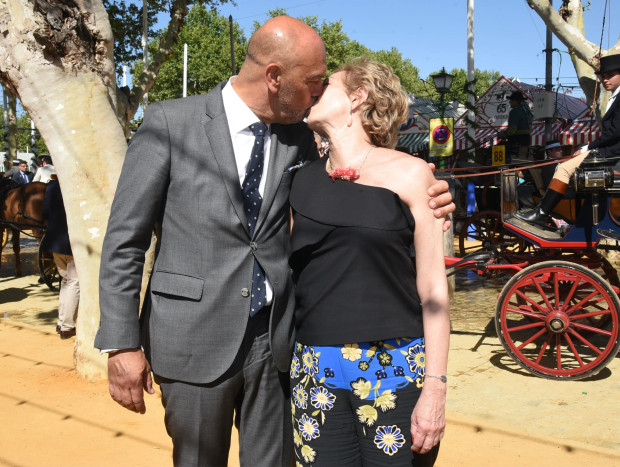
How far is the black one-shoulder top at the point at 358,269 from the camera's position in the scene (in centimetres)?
212

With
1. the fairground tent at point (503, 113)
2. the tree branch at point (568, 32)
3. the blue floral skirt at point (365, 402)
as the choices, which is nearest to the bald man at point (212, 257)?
the blue floral skirt at point (365, 402)

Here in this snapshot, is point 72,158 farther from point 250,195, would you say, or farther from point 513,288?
point 513,288

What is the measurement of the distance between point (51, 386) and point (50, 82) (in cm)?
258

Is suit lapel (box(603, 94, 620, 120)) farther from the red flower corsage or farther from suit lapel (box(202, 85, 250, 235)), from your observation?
suit lapel (box(202, 85, 250, 235))

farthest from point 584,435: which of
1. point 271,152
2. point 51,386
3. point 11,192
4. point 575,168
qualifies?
point 11,192

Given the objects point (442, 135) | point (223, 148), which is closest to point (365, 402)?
point (223, 148)

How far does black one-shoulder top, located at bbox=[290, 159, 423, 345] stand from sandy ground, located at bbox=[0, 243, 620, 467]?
2.16 metres

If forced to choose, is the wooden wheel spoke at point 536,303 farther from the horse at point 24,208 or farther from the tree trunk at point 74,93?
the horse at point 24,208

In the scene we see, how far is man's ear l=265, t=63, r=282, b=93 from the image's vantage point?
2.26m

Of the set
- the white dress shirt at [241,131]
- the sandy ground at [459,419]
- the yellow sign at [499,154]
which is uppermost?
the white dress shirt at [241,131]

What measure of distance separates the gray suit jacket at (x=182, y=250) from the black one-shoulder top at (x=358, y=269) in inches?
7.3

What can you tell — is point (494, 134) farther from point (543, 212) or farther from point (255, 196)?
point (255, 196)

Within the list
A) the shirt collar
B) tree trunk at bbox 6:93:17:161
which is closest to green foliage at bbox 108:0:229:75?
tree trunk at bbox 6:93:17:161

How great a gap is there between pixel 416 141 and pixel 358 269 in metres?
22.2
